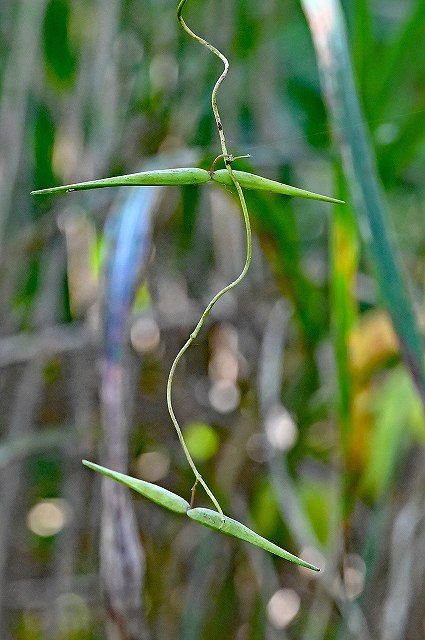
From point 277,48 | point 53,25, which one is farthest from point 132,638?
point 277,48

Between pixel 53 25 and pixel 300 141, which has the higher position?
pixel 53 25

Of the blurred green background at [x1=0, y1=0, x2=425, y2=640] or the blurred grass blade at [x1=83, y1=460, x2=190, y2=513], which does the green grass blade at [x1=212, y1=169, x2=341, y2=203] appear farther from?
the blurred green background at [x1=0, y1=0, x2=425, y2=640]

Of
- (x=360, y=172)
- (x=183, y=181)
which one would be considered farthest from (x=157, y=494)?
(x=360, y=172)

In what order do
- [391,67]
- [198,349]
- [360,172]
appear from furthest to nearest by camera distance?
[198,349] → [391,67] → [360,172]

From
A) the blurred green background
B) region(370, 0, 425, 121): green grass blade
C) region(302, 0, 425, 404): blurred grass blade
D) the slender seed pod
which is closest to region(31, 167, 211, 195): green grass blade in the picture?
the slender seed pod

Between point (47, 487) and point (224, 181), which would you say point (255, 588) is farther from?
point (224, 181)

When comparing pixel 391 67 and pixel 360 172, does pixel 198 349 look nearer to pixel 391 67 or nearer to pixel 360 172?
pixel 391 67

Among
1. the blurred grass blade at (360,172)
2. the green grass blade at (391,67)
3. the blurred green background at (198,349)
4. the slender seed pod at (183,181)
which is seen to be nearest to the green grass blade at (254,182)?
the slender seed pod at (183,181)
